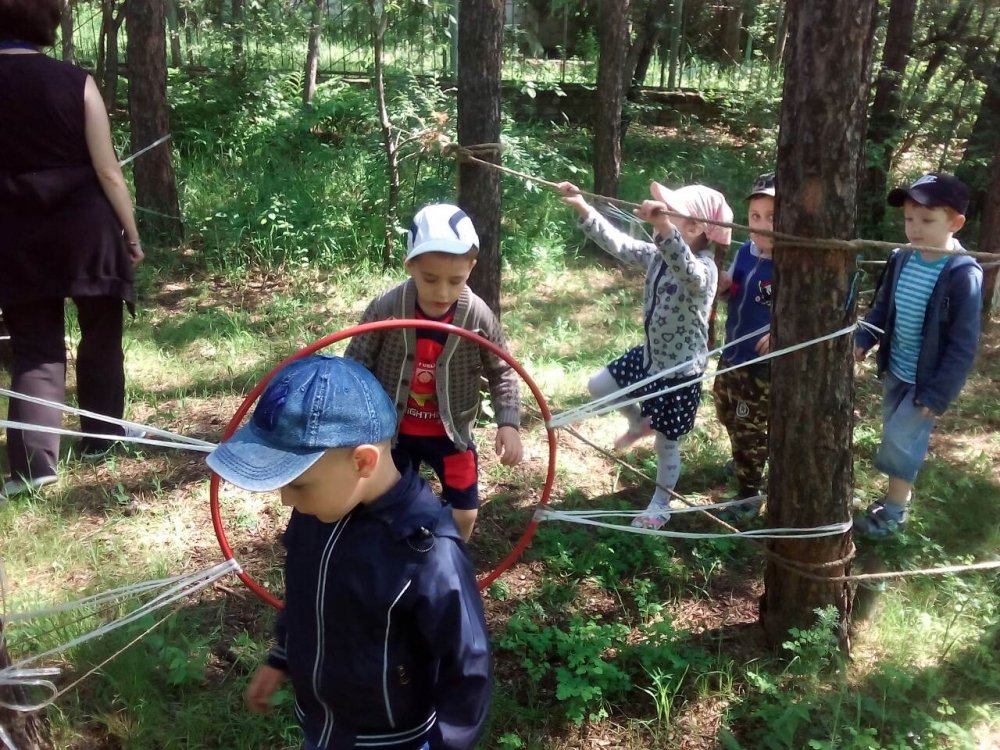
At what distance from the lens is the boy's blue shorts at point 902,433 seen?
341cm

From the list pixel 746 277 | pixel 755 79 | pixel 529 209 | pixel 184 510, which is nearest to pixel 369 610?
pixel 184 510

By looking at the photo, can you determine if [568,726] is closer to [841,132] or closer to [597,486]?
[597,486]

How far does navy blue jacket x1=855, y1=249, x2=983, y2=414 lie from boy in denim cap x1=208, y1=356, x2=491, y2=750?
2.41 m

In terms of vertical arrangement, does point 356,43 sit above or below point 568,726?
above

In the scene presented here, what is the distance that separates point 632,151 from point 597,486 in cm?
692

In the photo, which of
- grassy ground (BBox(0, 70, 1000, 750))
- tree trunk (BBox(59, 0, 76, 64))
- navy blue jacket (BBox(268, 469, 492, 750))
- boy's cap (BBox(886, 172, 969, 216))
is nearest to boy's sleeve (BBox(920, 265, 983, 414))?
boy's cap (BBox(886, 172, 969, 216))

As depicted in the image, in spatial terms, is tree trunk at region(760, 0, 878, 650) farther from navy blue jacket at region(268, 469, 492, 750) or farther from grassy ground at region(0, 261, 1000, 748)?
navy blue jacket at region(268, 469, 492, 750)

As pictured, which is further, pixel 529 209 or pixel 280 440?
pixel 529 209

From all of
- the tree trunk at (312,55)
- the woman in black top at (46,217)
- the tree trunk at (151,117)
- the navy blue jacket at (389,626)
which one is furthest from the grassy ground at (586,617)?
the tree trunk at (312,55)

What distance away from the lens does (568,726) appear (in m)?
2.62

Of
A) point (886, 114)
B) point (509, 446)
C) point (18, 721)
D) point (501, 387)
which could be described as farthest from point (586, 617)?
point (886, 114)

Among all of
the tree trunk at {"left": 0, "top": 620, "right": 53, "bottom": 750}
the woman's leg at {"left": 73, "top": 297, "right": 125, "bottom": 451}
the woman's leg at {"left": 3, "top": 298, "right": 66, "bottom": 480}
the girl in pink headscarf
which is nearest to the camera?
the tree trunk at {"left": 0, "top": 620, "right": 53, "bottom": 750}

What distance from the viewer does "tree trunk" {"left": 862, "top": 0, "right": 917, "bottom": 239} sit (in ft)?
25.5

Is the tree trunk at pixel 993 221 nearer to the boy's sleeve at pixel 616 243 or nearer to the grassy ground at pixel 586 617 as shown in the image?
the grassy ground at pixel 586 617
